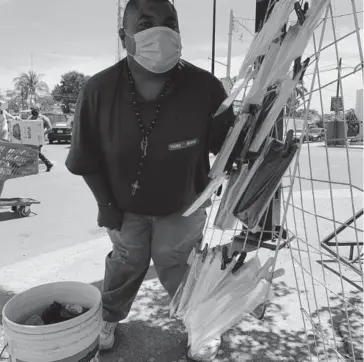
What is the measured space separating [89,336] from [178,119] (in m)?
1.11

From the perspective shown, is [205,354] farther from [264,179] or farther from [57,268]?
[57,268]

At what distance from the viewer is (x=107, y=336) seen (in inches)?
95.1

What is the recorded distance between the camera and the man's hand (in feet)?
7.25

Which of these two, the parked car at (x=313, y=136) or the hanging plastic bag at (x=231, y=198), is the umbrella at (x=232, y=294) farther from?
the parked car at (x=313, y=136)

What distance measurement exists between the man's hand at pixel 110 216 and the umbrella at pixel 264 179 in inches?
34.8

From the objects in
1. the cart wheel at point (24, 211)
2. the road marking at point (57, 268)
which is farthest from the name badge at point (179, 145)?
the cart wheel at point (24, 211)

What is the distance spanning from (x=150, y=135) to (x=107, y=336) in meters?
1.23

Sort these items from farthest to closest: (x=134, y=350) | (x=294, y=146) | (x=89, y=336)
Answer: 1. (x=134, y=350)
2. (x=89, y=336)
3. (x=294, y=146)

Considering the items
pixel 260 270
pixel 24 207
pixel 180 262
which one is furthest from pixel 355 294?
pixel 24 207

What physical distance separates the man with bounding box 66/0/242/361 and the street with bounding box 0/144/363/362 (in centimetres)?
32

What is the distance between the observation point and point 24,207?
5535 mm

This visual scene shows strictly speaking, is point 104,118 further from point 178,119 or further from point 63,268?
point 63,268

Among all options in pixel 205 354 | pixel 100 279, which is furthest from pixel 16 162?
pixel 205 354

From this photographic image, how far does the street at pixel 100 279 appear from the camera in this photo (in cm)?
243
